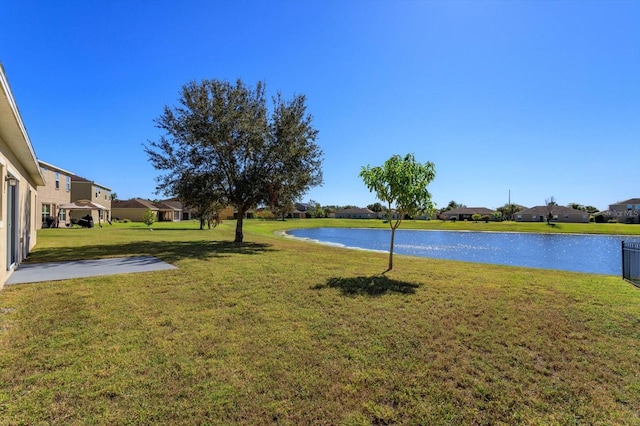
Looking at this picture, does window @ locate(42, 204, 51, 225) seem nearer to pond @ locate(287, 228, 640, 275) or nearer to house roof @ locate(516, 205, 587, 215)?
pond @ locate(287, 228, 640, 275)

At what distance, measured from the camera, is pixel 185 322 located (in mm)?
5121

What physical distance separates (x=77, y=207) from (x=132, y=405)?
3440cm

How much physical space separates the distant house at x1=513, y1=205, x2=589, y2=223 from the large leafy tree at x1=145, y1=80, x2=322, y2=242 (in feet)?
281

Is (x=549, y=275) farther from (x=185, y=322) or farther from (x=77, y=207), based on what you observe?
(x=77, y=207)

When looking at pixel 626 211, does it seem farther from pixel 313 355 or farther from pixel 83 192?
pixel 83 192

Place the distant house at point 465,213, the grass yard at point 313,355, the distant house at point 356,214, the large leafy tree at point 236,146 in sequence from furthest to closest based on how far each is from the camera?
the distant house at point 356,214
the distant house at point 465,213
the large leafy tree at point 236,146
the grass yard at point 313,355

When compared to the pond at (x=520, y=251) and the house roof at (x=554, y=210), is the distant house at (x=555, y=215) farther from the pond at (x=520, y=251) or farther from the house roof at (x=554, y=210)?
the pond at (x=520, y=251)

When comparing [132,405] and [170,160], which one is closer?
[132,405]

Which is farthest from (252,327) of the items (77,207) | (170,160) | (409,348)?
(77,207)

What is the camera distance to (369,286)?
7.69 metres

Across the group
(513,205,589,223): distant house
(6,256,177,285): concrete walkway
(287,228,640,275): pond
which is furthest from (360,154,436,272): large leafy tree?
(513,205,589,223): distant house

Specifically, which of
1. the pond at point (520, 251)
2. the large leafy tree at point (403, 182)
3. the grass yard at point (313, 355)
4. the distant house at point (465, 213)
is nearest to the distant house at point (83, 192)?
the pond at point (520, 251)

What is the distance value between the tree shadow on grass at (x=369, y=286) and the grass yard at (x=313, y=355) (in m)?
0.11

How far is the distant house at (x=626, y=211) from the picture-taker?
247ft
